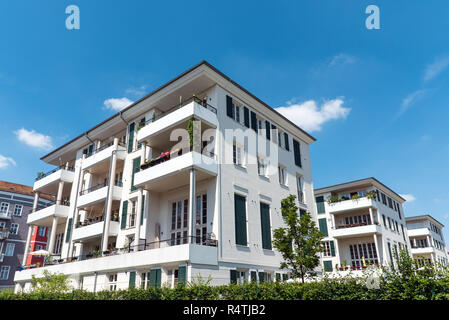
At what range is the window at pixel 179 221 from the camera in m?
20.1

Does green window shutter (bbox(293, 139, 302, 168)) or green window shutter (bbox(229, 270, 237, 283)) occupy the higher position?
green window shutter (bbox(293, 139, 302, 168))

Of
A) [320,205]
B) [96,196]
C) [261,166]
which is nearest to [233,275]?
[261,166]

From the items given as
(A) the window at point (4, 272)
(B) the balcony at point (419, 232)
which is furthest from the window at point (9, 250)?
(B) the balcony at point (419, 232)

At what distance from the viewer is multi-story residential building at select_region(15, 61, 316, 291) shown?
58.8ft

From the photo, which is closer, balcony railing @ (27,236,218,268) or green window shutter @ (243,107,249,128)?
balcony railing @ (27,236,218,268)

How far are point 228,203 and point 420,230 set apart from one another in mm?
48487

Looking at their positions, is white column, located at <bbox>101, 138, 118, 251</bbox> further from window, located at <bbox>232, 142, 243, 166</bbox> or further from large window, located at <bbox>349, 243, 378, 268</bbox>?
large window, located at <bbox>349, 243, 378, 268</bbox>

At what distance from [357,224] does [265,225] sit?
18.8 m

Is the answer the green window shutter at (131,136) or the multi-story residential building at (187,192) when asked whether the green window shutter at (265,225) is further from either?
the green window shutter at (131,136)

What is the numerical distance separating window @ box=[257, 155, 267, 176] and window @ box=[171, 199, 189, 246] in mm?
5864

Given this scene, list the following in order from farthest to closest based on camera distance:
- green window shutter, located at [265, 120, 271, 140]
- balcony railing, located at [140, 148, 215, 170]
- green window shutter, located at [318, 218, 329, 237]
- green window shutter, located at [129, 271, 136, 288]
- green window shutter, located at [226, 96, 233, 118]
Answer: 1. green window shutter, located at [318, 218, 329, 237]
2. green window shutter, located at [265, 120, 271, 140]
3. green window shutter, located at [226, 96, 233, 118]
4. balcony railing, located at [140, 148, 215, 170]
5. green window shutter, located at [129, 271, 136, 288]

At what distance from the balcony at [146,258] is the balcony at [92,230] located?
5.14ft

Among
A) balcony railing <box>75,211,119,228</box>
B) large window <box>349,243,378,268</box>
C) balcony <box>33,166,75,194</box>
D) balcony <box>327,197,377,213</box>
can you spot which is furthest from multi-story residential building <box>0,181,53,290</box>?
large window <box>349,243,378,268</box>
